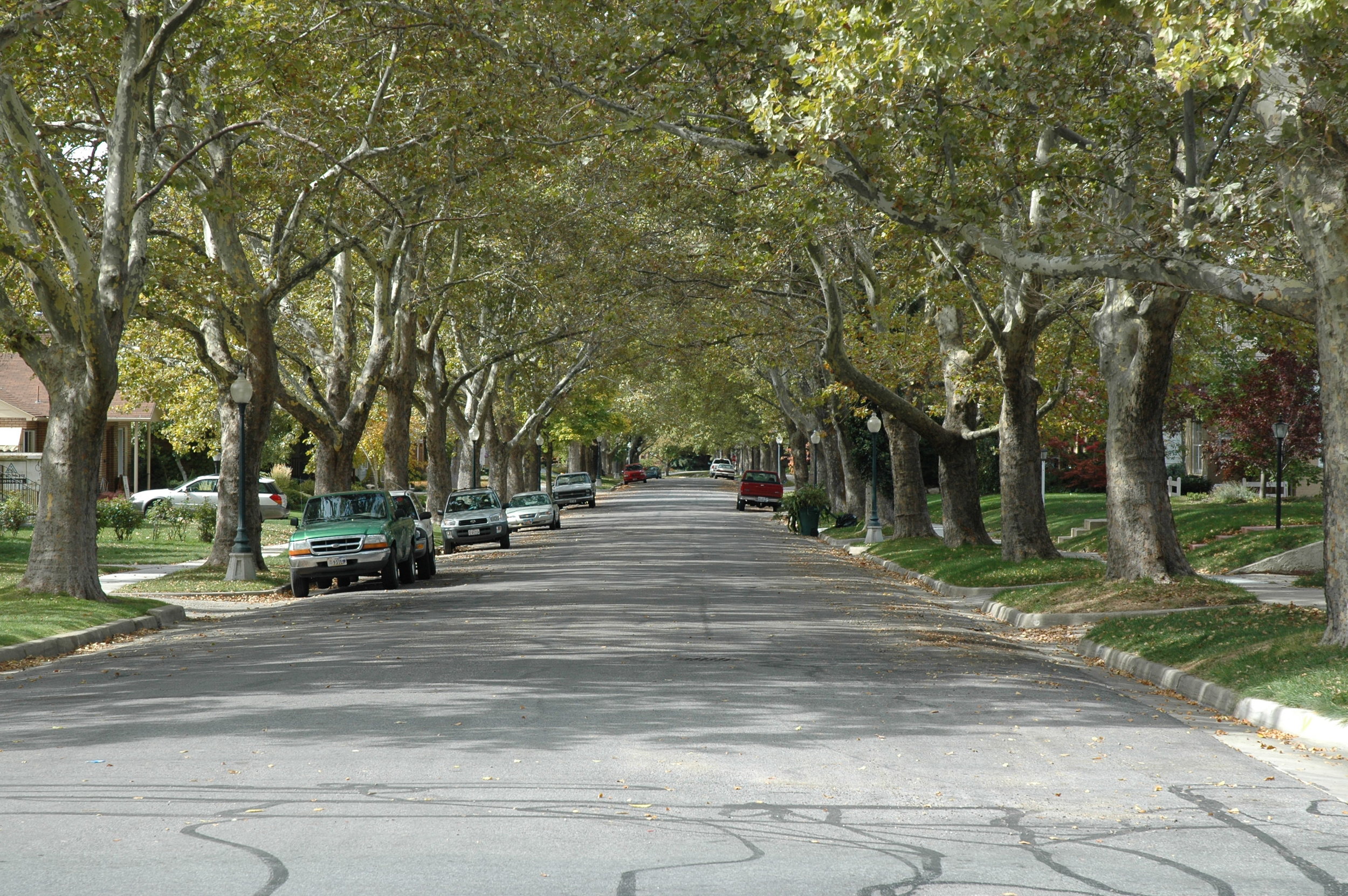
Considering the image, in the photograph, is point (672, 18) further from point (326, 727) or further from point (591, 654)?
point (326, 727)

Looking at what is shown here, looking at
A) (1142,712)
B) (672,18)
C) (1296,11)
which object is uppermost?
(672,18)

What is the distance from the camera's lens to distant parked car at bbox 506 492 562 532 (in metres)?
45.1

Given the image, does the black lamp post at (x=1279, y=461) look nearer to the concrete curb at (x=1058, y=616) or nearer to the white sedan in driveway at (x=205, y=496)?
the concrete curb at (x=1058, y=616)

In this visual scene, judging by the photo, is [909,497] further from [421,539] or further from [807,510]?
[421,539]

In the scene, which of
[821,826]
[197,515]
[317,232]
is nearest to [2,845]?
Answer: [821,826]

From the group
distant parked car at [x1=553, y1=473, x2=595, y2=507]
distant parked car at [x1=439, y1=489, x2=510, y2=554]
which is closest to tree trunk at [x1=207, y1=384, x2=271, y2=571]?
distant parked car at [x1=439, y1=489, x2=510, y2=554]

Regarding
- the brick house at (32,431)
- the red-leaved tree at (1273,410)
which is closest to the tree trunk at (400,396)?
the brick house at (32,431)

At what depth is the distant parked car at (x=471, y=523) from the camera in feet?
112

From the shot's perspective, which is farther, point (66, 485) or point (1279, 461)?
point (1279, 461)

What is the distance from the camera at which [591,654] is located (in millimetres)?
13109

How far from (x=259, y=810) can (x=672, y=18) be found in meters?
11.6

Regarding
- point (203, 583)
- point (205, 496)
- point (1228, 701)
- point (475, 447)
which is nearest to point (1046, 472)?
point (475, 447)

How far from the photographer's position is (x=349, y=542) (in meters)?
21.9

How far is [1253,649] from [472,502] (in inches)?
999
